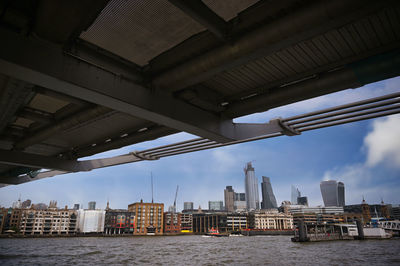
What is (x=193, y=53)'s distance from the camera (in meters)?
9.00

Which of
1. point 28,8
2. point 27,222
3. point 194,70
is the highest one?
point 28,8

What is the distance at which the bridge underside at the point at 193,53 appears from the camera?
7031 millimetres

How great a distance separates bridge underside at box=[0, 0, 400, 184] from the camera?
23.1ft

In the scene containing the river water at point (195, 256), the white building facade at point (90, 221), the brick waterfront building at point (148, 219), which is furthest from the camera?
the white building facade at point (90, 221)

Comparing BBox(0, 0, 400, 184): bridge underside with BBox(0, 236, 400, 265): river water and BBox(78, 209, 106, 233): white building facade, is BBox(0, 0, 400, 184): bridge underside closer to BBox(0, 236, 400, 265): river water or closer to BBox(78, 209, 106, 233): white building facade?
BBox(0, 236, 400, 265): river water

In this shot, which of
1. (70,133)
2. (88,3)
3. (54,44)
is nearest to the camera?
(88,3)

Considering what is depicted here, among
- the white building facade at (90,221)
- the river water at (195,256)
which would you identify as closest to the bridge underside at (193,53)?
the river water at (195,256)

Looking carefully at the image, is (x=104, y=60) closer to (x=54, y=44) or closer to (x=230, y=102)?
(x=54, y=44)

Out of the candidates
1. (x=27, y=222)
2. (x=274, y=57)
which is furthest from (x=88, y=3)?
(x=27, y=222)

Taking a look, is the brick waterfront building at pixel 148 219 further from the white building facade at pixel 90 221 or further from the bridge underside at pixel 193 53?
the bridge underside at pixel 193 53

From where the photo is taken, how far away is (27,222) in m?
128

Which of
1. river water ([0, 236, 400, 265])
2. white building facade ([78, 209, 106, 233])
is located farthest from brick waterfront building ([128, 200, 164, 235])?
river water ([0, 236, 400, 265])

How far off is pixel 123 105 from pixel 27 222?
146065mm

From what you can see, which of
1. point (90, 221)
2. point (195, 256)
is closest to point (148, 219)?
point (90, 221)
